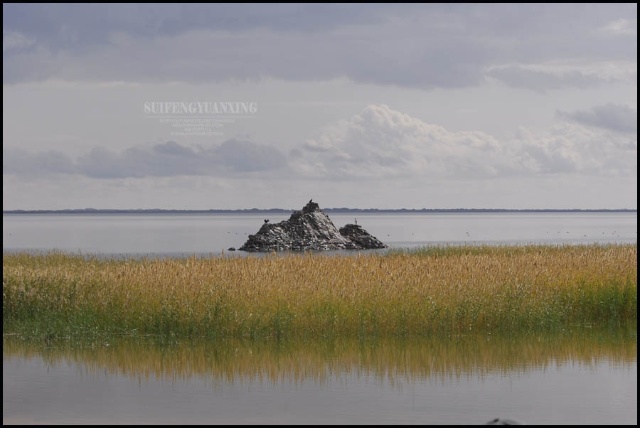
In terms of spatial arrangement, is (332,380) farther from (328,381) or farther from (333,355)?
(333,355)

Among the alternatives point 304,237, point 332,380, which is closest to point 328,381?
point 332,380

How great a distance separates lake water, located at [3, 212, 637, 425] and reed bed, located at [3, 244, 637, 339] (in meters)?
0.90

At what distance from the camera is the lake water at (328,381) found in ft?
47.4

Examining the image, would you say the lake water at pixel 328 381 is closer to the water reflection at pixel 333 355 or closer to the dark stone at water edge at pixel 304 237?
the water reflection at pixel 333 355

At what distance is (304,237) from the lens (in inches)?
2744

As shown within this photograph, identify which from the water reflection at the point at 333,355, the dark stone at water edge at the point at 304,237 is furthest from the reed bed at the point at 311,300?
the dark stone at water edge at the point at 304,237

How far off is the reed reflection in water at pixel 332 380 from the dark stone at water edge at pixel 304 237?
46.8 m

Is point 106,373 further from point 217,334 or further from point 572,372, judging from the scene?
point 572,372

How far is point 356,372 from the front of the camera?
1786 cm

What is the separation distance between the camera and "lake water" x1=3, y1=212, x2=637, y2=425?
1444cm

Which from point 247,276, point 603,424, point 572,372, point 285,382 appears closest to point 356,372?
point 285,382

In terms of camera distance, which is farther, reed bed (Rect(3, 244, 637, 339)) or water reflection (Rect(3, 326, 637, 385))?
reed bed (Rect(3, 244, 637, 339))

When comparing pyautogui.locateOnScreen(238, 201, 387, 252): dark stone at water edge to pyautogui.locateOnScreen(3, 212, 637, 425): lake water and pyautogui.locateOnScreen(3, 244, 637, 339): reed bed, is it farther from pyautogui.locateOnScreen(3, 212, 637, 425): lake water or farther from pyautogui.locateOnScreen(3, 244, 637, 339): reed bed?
pyautogui.locateOnScreen(3, 212, 637, 425): lake water

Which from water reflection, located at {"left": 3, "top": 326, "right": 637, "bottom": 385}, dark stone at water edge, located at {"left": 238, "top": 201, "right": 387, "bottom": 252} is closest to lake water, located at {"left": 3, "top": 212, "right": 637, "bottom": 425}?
water reflection, located at {"left": 3, "top": 326, "right": 637, "bottom": 385}
